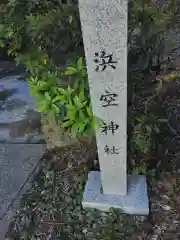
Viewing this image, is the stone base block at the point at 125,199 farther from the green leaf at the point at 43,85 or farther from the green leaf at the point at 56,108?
the green leaf at the point at 43,85

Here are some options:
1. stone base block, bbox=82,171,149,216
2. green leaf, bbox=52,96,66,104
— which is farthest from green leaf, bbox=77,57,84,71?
stone base block, bbox=82,171,149,216

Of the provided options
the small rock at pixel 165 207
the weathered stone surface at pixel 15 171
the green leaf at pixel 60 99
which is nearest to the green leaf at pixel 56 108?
the green leaf at pixel 60 99

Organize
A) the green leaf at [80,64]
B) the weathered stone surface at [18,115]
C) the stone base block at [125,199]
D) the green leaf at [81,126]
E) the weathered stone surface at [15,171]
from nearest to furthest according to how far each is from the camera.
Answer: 1. the green leaf at [81,126]
2. the green leaf at [80,64]
3. the stone base block at [125,199]
4. the weathered stone surface at [15,171]
5. the weathered stone surface at [18,115]

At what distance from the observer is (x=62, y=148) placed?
2527 millimetres

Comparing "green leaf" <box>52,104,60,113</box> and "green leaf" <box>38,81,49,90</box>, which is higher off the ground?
"green leaf" <box>38,81,49,90</box>

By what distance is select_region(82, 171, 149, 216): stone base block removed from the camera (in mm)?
1946

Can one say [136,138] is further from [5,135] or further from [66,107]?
[5,135]

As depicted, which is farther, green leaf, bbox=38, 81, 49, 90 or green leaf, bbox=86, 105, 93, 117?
green leaf, bbox=38, 81, 49, 90

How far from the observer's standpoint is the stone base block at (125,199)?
1.95 metres

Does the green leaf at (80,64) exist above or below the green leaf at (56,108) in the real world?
above

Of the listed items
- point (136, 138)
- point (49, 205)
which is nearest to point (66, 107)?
point (136, 138)

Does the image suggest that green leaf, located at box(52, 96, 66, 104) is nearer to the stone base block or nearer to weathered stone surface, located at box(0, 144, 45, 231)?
the stone base block

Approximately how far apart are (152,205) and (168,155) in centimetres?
46

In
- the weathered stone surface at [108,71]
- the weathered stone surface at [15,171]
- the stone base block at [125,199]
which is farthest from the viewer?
the weathered stone surface at [15,171]
